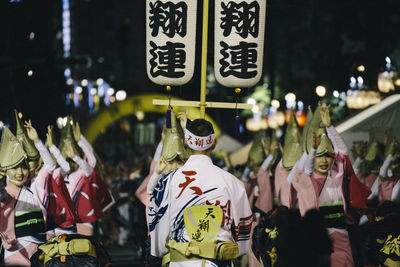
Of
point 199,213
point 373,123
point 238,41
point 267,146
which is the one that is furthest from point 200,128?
point 373,123

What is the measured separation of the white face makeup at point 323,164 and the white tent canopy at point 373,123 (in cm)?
514

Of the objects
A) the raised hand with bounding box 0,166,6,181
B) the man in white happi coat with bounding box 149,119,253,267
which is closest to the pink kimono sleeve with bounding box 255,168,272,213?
the raised hand with bounding box 0,166,6,181

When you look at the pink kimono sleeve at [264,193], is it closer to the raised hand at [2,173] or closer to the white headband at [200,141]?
the raised hand at [2,173]

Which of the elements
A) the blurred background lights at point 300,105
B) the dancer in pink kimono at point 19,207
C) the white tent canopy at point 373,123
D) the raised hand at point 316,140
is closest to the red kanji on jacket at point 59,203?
the dancer in pink kimono at point 19,207

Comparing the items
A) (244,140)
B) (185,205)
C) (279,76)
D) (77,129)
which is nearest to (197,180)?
(185,205)

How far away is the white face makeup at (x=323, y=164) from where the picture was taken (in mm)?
10898

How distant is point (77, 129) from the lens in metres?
12.3

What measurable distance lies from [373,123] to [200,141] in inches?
370

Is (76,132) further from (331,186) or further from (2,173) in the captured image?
(331,186)

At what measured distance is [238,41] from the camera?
9.57m

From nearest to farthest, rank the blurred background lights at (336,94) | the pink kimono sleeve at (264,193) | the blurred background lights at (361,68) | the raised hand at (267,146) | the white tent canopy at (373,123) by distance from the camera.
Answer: the pink kimono sleeve at (264,193)
the raised hand at (267,146)
the white tent canopy at (373,123)
the blurred background lights at (361,68)
the blurred background lights at (336,94)

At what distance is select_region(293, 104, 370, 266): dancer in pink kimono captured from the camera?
10.5 m

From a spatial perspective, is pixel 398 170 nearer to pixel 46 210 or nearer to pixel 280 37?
pixel 46 210

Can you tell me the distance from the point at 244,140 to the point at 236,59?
2467 cm
